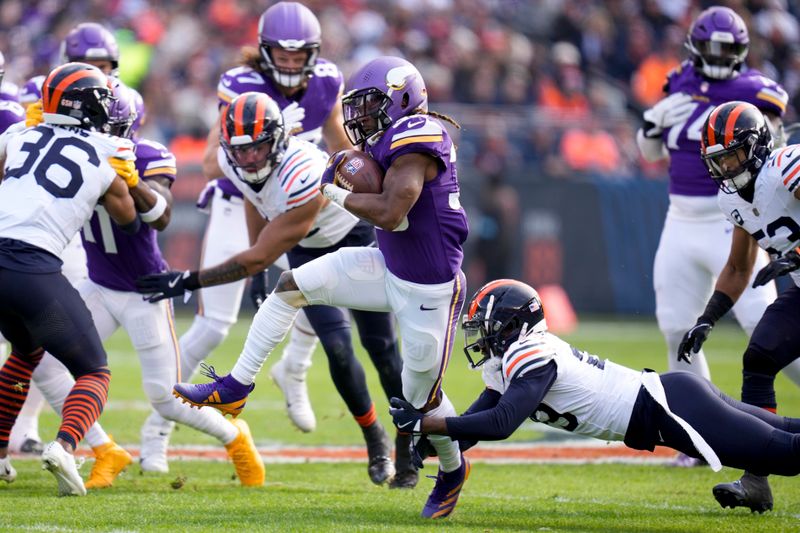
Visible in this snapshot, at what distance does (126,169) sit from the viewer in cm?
509

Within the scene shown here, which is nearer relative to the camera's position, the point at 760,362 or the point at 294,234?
the point at 760,362

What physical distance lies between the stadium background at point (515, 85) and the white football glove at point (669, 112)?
612cm

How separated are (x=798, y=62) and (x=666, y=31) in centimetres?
209

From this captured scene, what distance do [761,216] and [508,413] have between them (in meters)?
1.54

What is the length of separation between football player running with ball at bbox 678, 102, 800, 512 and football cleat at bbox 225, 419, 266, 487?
2.14 metres

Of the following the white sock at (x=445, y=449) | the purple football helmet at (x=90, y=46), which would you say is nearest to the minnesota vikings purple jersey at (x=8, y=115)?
the purple football helmet at (x=90, y=46)

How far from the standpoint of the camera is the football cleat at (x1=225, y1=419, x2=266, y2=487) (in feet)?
18.6

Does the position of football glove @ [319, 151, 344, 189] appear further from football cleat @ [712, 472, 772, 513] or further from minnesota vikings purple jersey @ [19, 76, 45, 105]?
minnesota vikings purple jersey @ [19, 76, 45, 105]

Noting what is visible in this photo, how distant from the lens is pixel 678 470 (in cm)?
627

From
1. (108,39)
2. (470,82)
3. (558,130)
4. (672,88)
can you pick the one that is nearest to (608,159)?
(558,130)

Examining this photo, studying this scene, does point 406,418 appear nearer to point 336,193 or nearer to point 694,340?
point 336,193

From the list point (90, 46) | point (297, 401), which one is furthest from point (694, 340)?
point (90, 46)

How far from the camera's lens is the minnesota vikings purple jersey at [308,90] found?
634 cm

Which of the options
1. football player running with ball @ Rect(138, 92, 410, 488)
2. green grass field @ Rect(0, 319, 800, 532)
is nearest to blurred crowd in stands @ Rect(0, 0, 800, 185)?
green grass field @ Rect(0, 319, 800, 532)
